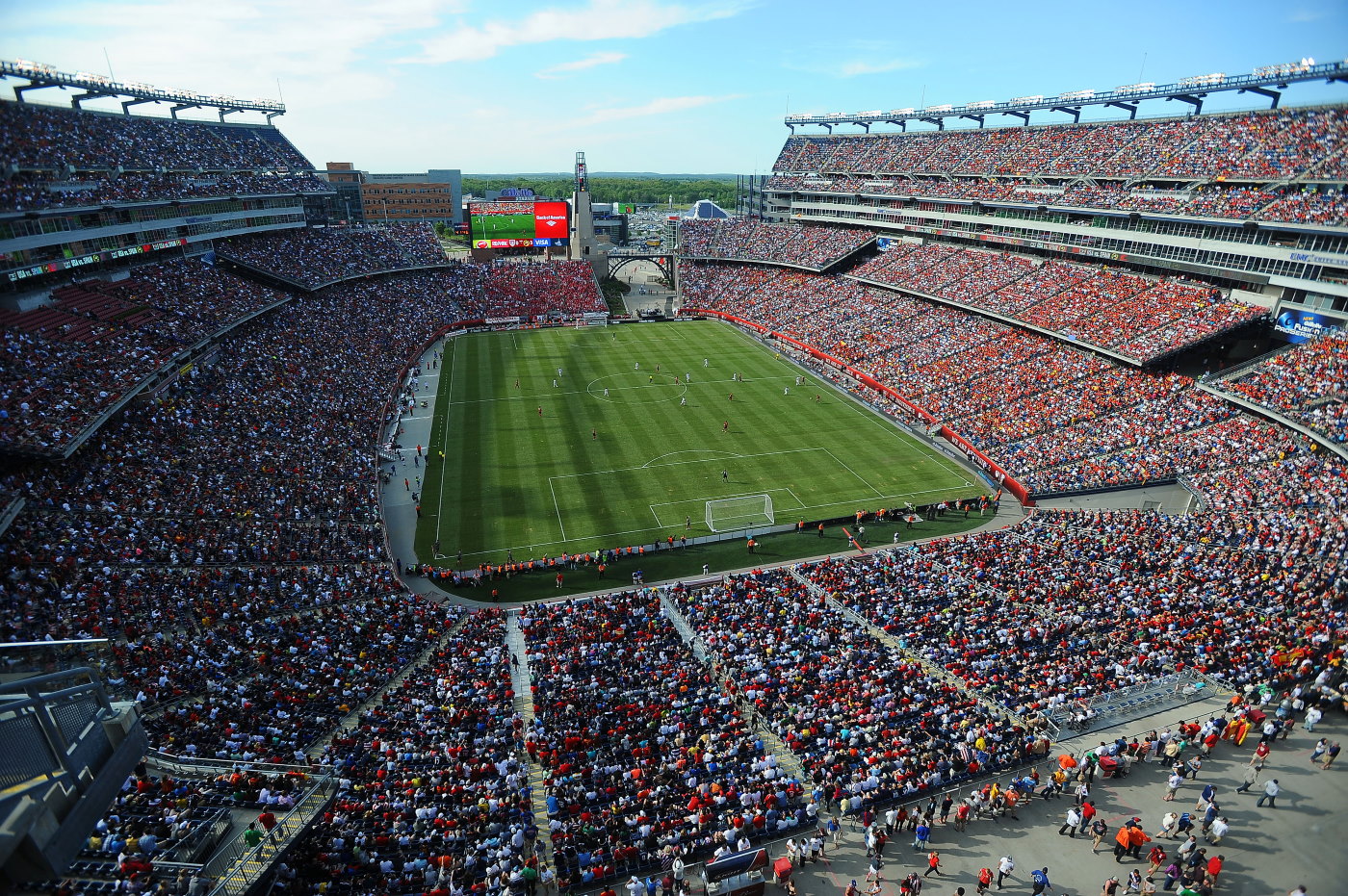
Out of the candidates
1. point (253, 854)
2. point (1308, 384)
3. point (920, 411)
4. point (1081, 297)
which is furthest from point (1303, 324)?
point (253, 854)

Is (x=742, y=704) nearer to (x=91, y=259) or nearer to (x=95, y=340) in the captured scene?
(x=95, y=340)

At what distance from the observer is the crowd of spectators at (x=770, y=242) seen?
271ft

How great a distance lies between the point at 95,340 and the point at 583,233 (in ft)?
212

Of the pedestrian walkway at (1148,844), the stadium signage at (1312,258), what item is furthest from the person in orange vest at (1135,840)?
the stadium signage at (1312,258)

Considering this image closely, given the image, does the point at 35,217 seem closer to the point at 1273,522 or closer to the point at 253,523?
the point at 253,523

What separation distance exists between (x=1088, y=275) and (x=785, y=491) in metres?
35.2

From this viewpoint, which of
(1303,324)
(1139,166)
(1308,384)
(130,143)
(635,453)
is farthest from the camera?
(1139,166)

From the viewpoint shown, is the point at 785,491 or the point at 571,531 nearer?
the point at 571,531

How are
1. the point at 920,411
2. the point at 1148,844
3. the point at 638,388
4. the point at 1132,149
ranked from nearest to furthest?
1. the point at 1148,844
2. the point at 920,411
3. the point at 638,388
4. the point at 1132,149

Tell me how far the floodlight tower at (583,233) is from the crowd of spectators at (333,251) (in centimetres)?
1808

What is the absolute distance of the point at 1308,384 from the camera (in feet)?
115

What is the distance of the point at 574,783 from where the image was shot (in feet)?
55.4

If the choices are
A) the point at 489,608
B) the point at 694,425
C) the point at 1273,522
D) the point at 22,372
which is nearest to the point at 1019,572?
the point at 1273,522

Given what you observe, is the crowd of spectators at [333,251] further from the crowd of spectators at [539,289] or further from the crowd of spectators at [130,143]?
the crowd of spectators at [539,289]
